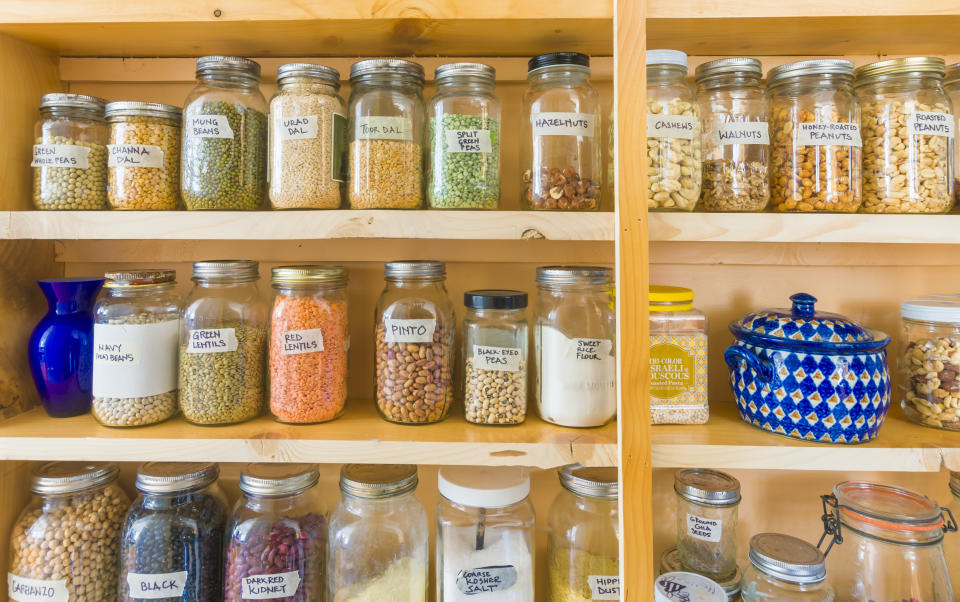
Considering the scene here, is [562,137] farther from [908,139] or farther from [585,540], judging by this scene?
[585,540]

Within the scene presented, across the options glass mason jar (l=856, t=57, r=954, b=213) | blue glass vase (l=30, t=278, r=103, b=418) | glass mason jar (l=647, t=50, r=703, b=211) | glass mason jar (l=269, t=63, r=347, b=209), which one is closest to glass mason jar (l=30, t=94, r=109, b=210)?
blue glass vase (l=30, t=278, r=103, b=418)

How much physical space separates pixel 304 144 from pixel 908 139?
934 mm

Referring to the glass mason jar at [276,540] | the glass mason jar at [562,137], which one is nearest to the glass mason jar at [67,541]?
the glass mason jar at [276,540]

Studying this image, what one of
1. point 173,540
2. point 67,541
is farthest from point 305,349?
point 67,541

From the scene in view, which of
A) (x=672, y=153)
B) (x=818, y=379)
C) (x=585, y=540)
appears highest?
(x=672, y=153)

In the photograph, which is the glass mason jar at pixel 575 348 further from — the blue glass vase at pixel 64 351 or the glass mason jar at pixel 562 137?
the blue glass vase at pixel 64 351

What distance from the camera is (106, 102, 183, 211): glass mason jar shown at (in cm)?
84

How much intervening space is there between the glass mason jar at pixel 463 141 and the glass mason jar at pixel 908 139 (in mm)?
598

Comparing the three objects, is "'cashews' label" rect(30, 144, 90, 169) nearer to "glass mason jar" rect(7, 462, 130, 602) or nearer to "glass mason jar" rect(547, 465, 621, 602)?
"glass mason jar" rect(7, 462, 130, 602)

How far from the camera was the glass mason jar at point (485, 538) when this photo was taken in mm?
833

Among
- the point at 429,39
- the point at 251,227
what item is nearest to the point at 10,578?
the point at 251,227

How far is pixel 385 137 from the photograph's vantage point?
2.70ft

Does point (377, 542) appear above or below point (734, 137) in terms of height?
below

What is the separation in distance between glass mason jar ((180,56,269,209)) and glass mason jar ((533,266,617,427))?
503mm
